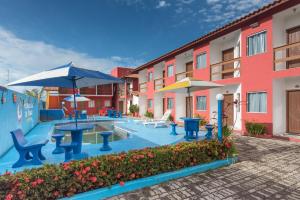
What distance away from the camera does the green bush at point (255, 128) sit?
10445 millimetres

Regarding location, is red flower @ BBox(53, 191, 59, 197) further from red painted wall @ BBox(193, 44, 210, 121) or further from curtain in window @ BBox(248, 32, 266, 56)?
red painted wall @ BBox(193, 44, 210, 121)

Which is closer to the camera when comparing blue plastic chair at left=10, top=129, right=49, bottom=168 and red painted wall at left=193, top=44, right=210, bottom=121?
blue plastic chair at left=10, top=129, right=49, bottom=168

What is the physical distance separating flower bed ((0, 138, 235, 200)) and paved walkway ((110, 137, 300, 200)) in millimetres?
470

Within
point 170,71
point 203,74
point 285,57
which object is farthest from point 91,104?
point 285,57

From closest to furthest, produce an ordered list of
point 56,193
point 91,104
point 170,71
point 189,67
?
point 56,193 < point 189,67 < point 170,71 < point 91,104

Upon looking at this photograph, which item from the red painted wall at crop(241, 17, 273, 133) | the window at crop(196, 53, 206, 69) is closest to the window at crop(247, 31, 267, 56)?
the red painted wall at crop(241, 17, 273, 133)

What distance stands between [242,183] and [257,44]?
9706mm

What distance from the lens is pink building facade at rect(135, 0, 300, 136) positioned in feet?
33.3

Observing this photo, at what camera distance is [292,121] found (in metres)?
10.3

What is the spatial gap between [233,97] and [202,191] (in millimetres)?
10587

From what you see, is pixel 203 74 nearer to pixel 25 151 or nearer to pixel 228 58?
pixel 228 58

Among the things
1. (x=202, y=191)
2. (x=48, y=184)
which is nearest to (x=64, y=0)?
(x=48, y=184)

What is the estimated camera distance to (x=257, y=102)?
36.6ft

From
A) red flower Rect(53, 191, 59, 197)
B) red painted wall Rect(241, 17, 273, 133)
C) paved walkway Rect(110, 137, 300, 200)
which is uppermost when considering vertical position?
red painted wall Rect(241, 17, 273, 133)
